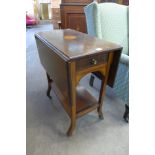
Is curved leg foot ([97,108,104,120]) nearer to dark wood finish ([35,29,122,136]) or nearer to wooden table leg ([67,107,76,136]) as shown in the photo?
dark wood finish ([35,29,122,136])

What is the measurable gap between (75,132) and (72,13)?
2.03 meters

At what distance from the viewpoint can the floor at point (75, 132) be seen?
4.32 ft

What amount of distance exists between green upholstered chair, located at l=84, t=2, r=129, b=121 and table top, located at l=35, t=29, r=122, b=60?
24 centimetres

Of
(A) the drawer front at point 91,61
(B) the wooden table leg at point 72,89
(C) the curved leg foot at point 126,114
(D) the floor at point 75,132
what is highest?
(A) the drawer front at point 91,61

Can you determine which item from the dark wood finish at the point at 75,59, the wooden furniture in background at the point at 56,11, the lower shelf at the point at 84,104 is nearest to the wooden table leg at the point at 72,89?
the dark wood finish at the point at 75,59

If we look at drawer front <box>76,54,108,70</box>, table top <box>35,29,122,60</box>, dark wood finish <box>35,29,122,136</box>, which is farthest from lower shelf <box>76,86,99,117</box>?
table top <box>35,29,122,60</box>

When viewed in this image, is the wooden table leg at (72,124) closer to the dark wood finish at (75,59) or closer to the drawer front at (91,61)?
the dark wood finish at (75,59)

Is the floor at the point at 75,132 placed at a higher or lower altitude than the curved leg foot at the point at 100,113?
lower

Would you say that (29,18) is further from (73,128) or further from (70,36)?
(73,128)

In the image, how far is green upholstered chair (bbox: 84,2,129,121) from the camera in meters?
1.47

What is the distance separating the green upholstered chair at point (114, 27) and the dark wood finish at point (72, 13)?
3.74 ft
